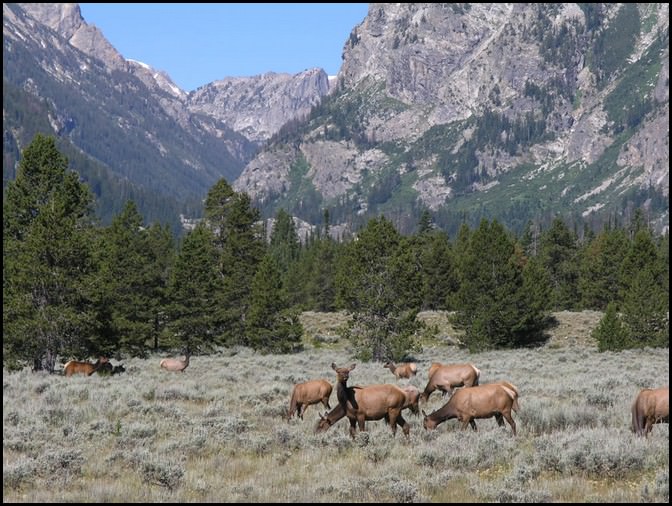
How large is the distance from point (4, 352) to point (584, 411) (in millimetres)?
22735

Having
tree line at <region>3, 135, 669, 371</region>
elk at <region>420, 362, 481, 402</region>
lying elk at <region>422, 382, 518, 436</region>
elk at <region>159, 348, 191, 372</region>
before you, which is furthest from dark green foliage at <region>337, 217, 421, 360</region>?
lying elk at <region>422, 382, 518, 436</region>

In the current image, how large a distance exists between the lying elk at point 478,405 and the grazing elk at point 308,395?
12.6ft

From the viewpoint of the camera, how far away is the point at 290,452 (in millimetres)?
13094

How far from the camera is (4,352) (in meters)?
27.3

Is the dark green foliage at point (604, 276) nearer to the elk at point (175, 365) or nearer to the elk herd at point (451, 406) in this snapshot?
the elk at point (175, 365)

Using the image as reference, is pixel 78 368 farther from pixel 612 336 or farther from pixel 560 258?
pixel 560 258

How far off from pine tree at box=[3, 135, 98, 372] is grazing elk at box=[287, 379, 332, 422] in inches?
515

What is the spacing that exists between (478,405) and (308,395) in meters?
5.04

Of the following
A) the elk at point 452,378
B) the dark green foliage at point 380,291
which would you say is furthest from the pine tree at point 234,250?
the elk at point 452,378

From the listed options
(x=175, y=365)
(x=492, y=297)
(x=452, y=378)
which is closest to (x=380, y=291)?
(x=492, y=297)

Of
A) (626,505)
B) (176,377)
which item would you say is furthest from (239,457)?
(176,377)

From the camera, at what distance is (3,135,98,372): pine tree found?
2642 cm

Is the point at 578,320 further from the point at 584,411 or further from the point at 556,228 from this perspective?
the point at 584,411

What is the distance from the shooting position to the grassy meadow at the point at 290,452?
10031 mm
